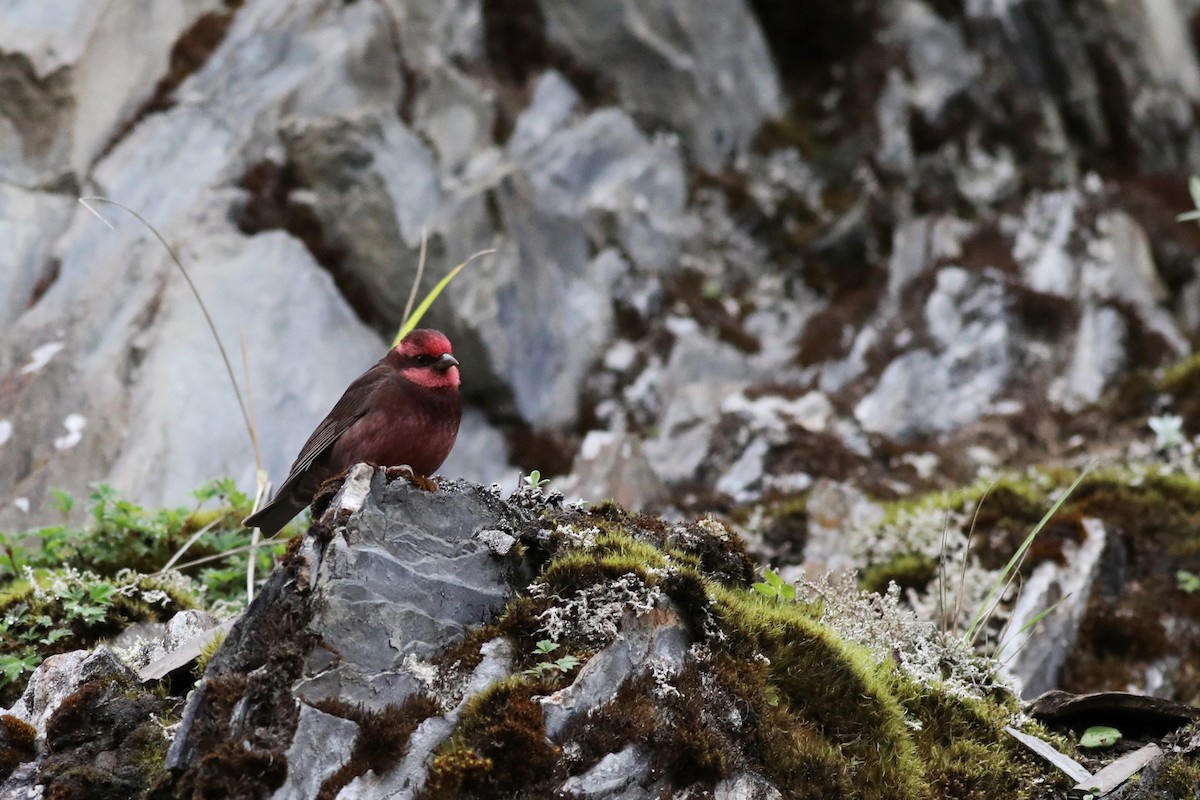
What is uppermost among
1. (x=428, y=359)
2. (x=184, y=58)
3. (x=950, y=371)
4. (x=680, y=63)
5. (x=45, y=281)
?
(x=184, y=58)

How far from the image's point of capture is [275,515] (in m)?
7.40

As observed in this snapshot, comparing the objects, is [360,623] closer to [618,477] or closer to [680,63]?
[618,477]

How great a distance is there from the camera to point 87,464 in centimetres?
1055

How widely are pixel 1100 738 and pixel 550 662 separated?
3236mm

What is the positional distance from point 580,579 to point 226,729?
185 cm

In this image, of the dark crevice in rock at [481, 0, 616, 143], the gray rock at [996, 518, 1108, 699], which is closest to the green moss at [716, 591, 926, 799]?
the gray rock at [996, 518, 1108, 699]

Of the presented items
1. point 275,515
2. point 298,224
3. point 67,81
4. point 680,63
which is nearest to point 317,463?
point 275,515

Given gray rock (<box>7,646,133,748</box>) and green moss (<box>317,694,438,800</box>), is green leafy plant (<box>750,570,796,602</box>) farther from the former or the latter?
gray rock (<box>7,646,133,748</box>)

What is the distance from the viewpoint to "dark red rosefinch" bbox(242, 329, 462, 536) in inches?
273

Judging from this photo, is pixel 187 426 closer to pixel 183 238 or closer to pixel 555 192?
pixel 183 238

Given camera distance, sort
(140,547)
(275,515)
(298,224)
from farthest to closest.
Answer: (298,224) < (140,547) < (275,515)

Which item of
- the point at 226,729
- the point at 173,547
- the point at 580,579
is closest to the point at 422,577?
the point at 580,579

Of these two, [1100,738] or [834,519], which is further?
[834,519]

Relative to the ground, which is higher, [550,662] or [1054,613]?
[550,662]
